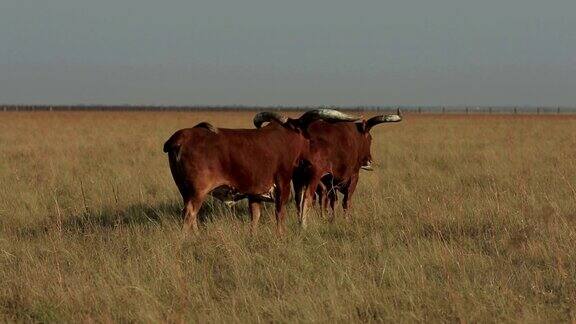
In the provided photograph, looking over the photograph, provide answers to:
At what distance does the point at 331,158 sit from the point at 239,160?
1679 millimetres

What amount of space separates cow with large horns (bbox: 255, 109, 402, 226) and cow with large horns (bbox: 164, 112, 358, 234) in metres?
0.14

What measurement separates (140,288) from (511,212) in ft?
15.3

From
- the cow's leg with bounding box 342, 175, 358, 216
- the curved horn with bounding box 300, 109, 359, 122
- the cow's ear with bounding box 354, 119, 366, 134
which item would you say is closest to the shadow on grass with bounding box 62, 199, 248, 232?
the cow's leg with bounding box 342, 175, 358, 216

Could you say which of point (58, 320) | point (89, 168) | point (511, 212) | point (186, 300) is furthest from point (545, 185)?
point (89, 168)

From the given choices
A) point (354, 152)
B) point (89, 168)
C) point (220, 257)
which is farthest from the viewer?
point (89, 168)

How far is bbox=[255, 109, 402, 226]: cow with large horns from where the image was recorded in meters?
6.95

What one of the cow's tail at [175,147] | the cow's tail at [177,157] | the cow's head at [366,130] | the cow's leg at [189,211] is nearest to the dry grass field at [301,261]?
the cow's leg at [189,211]

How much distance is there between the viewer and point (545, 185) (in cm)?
953

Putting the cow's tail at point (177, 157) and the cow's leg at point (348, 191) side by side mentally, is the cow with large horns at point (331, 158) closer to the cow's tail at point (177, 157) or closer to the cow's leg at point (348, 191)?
the cow's leg at point (348, 191)

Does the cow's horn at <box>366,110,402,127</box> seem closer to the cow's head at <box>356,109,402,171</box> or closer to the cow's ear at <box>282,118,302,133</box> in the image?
the cow's head at <box>356,109,402,171</box>

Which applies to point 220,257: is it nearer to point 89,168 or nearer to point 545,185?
point 545,185

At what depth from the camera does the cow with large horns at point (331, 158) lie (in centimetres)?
695

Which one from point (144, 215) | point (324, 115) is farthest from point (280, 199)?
point (144, 215)

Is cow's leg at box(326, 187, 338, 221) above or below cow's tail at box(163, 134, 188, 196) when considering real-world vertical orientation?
below
